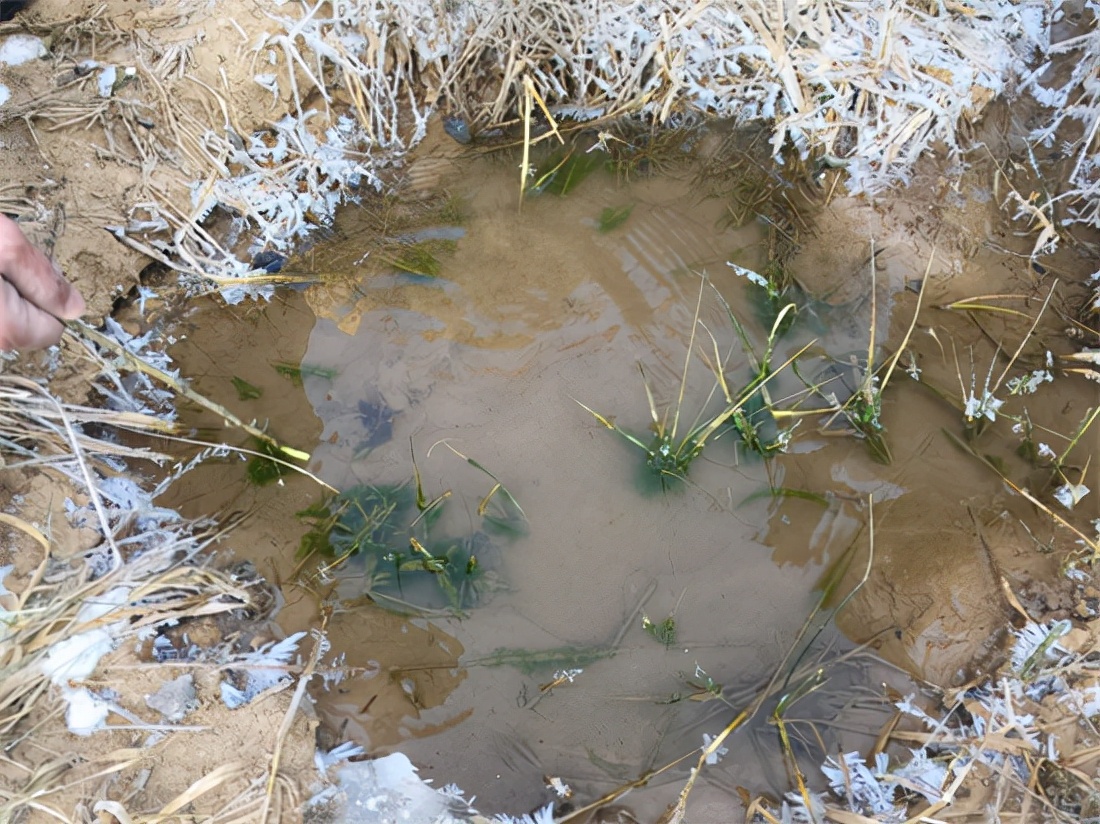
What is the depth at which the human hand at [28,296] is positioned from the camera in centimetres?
179

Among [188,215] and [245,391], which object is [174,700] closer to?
[245,391]

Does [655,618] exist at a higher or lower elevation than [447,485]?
lower

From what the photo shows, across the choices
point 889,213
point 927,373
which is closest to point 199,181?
point 889,213

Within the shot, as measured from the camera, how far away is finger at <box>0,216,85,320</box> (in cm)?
178

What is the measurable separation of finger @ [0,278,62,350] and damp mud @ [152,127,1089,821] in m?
0.70

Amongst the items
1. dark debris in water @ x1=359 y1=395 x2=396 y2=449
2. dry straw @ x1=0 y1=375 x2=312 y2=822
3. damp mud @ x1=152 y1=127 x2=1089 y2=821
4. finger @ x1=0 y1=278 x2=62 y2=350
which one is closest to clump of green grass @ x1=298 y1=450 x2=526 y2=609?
damp mud @ x1=152 y1=127 x2=1089 y2=821

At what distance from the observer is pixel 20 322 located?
6.03ft

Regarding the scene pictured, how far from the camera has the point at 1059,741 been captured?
2.25m

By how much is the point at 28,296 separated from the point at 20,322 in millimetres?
87

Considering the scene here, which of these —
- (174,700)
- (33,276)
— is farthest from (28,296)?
(174,700)

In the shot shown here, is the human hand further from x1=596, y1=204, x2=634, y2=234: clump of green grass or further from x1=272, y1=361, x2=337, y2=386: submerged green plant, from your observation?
x1=596, y1=204, x2=634, y2=234: clump of green grass

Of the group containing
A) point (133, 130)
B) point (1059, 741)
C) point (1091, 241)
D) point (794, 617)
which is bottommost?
point (1059, 741)

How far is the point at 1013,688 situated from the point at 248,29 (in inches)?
144

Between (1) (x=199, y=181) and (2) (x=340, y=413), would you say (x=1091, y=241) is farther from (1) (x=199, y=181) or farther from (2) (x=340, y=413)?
(1) (x=199, y=181)
